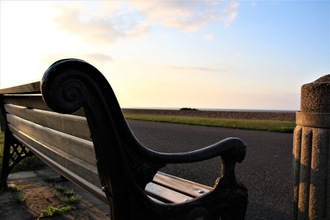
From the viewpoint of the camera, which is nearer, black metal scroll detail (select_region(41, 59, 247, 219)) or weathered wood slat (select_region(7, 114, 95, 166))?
black metal scroll detail (select_region(41, 59, 247, 219))

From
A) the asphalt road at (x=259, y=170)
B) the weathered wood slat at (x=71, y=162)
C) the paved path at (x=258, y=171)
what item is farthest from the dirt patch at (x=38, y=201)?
the asphalt road at (x=259, y=170)

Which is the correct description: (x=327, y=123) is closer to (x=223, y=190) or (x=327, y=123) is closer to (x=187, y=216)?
(x=223, y=190)

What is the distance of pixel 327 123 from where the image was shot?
1.90 meters

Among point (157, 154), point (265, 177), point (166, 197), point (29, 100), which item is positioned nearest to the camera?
point (157, 154)

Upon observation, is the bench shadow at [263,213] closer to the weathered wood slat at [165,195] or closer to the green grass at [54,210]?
the weathered wood slat at [165,195]

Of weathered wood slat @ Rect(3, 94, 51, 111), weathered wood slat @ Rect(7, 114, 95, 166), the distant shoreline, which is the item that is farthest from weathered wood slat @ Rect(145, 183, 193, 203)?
the distant shoreline

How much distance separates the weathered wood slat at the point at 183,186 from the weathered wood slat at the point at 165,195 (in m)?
0.06

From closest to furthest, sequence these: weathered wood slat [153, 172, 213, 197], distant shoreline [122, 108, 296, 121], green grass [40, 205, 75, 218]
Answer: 1. weathered wood slat [153, 172, 213, 197]
2. green grass [40, 205, 75, 218]
3. distant shoreline [122, 108, 296, 121]

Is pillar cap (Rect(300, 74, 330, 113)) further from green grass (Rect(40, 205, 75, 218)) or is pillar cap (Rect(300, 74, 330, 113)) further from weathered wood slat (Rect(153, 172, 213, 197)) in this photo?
green grass (Rect(40, 205, 75, 218))

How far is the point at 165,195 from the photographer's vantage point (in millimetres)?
2129

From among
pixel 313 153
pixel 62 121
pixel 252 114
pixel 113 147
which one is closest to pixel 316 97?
pixel 313 153

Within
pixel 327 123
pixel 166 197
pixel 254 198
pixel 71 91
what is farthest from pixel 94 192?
pixel 254 198

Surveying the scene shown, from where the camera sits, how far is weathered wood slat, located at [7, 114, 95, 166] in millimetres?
1807

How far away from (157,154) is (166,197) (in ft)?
2.02
